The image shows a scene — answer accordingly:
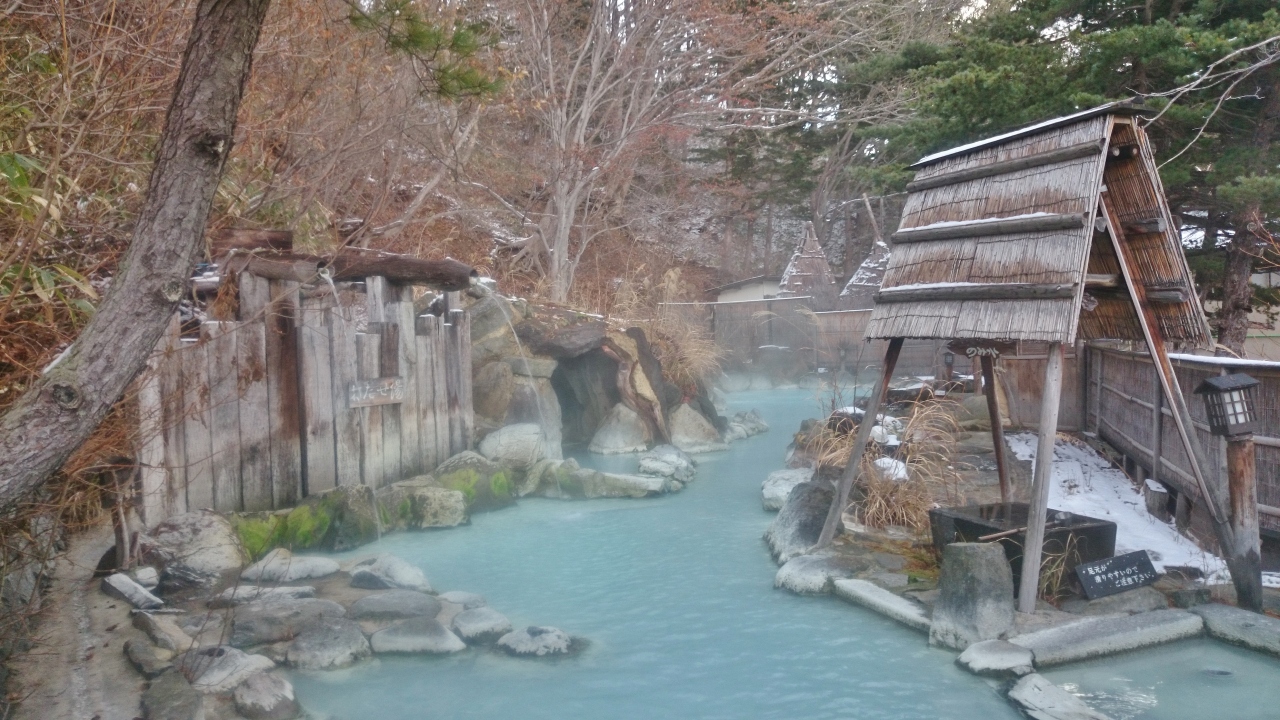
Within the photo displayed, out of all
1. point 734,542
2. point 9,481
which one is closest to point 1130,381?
point 734,542

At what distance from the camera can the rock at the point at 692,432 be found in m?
11.6

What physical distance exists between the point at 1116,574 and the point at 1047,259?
1735 millimetres

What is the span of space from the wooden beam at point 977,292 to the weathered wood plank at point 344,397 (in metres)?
4.10

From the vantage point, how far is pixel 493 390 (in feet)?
32.3

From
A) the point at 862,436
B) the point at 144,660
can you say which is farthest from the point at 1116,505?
the point at 144,660

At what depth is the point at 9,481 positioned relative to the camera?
1953 millimetres

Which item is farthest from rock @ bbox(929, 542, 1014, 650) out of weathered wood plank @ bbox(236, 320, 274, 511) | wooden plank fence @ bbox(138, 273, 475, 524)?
weathered wood plank @ bbox(236, 320, 274, 511)

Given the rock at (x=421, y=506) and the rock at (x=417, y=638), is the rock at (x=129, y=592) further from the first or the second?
the rock at (x=421, y=506)

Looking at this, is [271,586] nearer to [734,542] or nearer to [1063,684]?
[734,542]

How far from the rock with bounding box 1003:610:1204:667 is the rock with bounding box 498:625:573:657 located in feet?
7.60

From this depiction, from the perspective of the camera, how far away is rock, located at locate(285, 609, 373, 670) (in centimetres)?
446

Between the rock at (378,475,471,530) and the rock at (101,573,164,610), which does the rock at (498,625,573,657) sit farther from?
the rock at (378,475,471,530)

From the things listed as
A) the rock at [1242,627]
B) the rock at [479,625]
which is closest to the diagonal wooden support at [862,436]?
the rock at [1242,627]

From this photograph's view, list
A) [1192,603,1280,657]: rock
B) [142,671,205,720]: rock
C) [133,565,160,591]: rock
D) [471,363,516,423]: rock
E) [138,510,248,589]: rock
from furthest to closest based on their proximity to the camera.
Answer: [471,363,516,423]: rock
[138,510,248,589]: rock
[133,565,160,591]: rock
[1192,603,1280,657]: rock
[142,671,205,720]: rock
